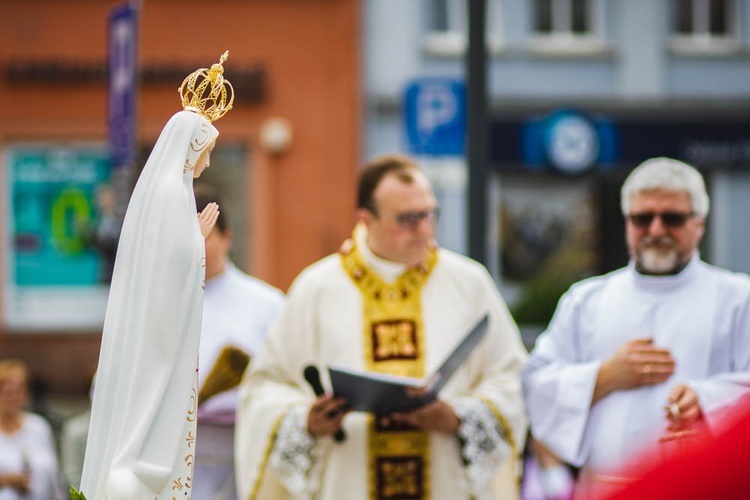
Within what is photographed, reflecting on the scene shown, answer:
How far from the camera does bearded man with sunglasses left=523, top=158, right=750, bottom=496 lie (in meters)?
4.54

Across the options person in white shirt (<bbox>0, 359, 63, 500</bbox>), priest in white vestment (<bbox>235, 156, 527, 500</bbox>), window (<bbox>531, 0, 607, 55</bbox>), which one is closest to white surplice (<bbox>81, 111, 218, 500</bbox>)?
priest in white vestment (<bbox>235, 156, 527, 500</bbox>)

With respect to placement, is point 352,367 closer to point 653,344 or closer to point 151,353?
point 653,344

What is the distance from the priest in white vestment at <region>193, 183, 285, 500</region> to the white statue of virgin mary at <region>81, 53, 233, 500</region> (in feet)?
7.85

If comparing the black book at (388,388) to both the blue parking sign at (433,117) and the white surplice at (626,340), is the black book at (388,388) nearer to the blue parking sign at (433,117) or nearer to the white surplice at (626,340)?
the white surplice at (626,340)

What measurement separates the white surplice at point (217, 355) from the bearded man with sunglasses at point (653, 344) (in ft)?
4.86

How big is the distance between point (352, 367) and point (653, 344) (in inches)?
44.7

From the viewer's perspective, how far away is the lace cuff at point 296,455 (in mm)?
4961

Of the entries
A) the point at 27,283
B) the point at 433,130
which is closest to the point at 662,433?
the point at 433,130

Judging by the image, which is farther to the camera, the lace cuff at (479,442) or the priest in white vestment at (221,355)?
the priest in white vestment at (221,355)

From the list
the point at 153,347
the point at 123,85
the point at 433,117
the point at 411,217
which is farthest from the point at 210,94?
the point at 123,85

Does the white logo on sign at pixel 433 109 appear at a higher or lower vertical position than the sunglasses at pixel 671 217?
higher

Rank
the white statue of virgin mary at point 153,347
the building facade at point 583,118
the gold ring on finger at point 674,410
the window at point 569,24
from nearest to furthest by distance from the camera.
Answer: the white statue of virgin mary at point 153,347
the gold ring on finger at point 674,410
the building facade at point 583,118
the window at point 569,24

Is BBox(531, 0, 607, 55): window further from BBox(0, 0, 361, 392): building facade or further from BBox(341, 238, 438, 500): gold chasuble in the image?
BBox(341, 238, 438, 500): gold chasuble

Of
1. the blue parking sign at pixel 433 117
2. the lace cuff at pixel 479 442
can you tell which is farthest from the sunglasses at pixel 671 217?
the blue parking sign at pixel 433 117
